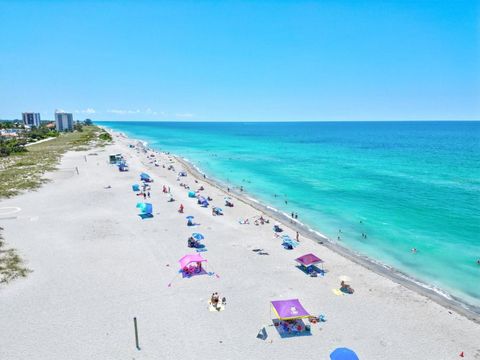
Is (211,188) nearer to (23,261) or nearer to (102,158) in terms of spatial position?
(23,261)

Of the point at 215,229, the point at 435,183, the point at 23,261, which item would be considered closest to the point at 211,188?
the point at 215,229

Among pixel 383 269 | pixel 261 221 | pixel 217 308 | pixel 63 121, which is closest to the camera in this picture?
pixel 217 308

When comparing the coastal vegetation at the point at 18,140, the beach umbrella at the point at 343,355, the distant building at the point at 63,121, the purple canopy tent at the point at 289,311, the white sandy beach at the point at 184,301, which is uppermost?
the distant building at the point at 63,121

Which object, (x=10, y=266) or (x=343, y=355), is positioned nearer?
(x=343, y=355)

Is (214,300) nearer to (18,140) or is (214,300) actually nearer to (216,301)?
(216,301)

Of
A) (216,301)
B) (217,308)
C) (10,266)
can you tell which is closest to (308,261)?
(216,301)

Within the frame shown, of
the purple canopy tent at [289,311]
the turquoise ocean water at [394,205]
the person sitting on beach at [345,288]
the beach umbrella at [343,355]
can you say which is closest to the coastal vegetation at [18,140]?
the turquoise ocean water at [394,205]

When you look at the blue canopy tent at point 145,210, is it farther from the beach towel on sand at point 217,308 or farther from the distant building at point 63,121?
the distant building at point 63,121
